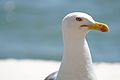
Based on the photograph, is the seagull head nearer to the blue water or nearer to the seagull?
the seagull

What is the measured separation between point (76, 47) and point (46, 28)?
494cm

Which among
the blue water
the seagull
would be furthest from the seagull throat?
the blue water

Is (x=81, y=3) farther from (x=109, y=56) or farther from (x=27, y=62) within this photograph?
(x=27, y=62)

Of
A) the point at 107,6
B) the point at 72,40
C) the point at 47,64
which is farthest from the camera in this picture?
the point at 107,6

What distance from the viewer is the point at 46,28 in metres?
7.86

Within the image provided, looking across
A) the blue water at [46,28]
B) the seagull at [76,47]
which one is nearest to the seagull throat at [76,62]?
the seagull at [76,47]

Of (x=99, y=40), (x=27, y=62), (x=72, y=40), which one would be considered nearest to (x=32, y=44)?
(x=99, y=40)

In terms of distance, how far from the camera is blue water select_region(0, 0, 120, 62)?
691cm

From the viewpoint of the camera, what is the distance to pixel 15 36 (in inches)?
301

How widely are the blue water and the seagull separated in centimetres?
331

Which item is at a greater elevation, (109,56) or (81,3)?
(81,3)

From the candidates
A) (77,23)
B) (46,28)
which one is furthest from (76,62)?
(46,28)

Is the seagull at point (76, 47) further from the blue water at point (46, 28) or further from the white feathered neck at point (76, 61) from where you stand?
the blue water at point (46, 28)

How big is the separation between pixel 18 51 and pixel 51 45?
17.7 inches
